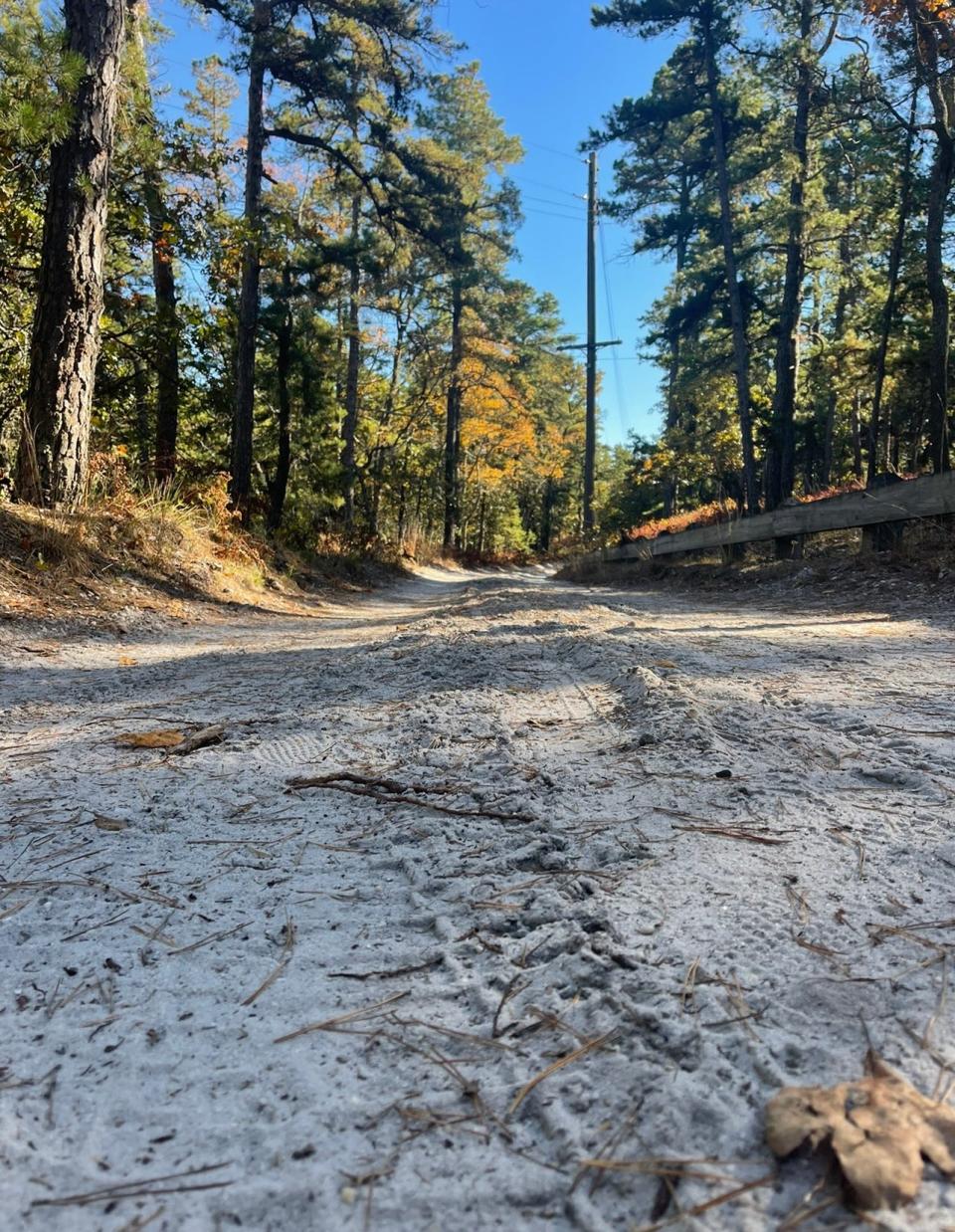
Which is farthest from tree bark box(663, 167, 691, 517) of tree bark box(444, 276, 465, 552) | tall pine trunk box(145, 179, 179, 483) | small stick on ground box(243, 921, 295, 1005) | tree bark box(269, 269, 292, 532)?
small stick on ground box(243, 921, 295, 1005)

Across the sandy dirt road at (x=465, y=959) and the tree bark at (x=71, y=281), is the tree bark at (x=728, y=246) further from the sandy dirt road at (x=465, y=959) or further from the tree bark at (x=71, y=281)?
the sandy dirt road at (x=465, y=959)

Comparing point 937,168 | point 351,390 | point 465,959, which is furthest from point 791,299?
point 465,959

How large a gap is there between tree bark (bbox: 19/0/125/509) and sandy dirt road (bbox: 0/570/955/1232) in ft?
13.2

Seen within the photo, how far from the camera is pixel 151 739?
7.85ft

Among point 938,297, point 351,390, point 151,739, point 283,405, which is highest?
point 351,390

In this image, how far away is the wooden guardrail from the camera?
5824 millimetres

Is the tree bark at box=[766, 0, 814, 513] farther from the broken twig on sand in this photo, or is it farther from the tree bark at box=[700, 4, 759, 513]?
the broken twig on sand

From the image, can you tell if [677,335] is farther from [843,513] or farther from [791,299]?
[843,513]

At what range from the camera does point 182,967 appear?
1189 mm

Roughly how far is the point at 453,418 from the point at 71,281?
23043 millimetres

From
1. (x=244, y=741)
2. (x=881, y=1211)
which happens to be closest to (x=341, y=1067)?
(x=881, y=1211)

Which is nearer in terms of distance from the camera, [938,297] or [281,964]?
[281,964]

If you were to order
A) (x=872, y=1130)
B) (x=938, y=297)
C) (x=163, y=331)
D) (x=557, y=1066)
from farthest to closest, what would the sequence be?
(x=938, y=297)
(x=163, y=331)
(x=557, y=1066)
(x=872, y=1130)

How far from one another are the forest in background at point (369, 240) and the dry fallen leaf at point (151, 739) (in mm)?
4121
